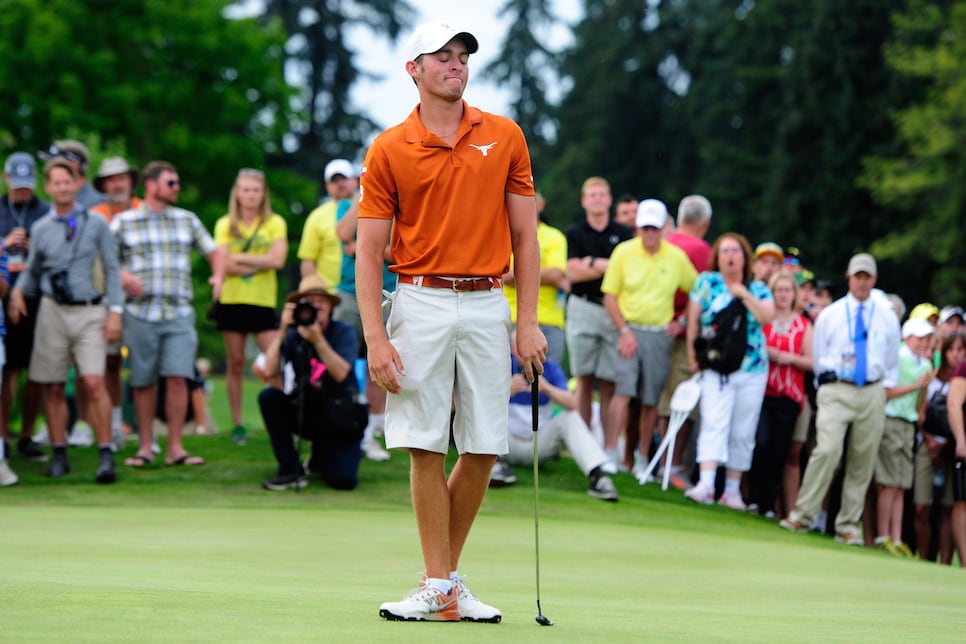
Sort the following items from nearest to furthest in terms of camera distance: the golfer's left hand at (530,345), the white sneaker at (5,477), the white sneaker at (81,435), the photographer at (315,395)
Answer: the golfer's left hand at (530,345), the photographer at (315,395), the white sneaker at (5,477), the white sneaker at (81,435)

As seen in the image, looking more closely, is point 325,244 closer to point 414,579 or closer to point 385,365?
point 414,579

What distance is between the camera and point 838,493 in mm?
13867

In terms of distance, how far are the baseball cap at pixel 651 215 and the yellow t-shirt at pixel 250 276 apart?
3017 millimetres

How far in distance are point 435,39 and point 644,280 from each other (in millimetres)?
7787

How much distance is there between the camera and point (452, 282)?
19.3ft

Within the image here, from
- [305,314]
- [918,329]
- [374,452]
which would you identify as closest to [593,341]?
[374,452]

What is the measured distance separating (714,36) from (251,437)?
46231 millimetres

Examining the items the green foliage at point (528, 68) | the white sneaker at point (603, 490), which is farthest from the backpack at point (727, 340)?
the green foliage at point (528, 68)

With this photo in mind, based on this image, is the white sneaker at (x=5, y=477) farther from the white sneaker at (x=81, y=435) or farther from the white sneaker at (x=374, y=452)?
the white sneaker at (x=374, y=452)

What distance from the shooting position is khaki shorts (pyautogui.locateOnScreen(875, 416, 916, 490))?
44.4 ft

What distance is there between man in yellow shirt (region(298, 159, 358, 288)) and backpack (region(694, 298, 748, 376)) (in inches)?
125

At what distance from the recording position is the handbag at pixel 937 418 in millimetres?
13039

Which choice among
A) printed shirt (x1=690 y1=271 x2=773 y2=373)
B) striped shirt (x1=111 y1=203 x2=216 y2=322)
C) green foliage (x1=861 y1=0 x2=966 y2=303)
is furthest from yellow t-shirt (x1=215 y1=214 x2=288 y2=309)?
green foliage (x1=861 y1=0 x2=966 y2=303)

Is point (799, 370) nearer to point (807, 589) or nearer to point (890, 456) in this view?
point (890, 456)
